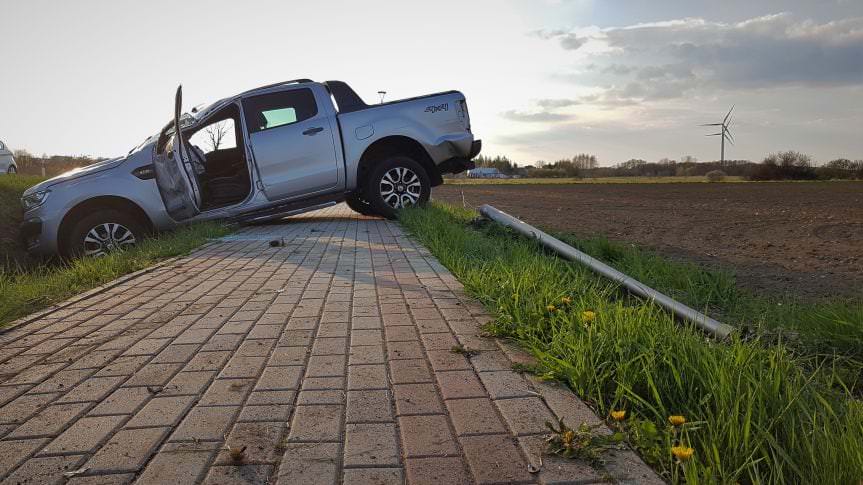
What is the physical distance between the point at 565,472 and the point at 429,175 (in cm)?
962

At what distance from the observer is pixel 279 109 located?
1046 cm

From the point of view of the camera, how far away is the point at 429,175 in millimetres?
11609

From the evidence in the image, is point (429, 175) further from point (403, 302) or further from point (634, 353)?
point (634, 353)

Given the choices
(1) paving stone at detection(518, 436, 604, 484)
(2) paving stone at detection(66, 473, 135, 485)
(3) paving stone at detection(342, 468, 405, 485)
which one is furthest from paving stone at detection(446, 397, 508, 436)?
(2) paving stone at detection(66, 473, 135, 485)

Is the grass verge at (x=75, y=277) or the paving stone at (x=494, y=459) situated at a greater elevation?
the grass verge at (x=75, y=277)

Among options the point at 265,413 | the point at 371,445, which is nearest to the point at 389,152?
the point at 265,413

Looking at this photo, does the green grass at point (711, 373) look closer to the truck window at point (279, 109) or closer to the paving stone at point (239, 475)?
the paving stone at point (239, 475)

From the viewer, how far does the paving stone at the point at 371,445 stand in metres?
2.29

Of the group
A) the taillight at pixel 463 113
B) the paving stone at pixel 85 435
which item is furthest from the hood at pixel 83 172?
the paving stone at pixel 85 435

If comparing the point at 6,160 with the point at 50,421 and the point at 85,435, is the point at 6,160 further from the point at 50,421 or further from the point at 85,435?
the point at 85,435

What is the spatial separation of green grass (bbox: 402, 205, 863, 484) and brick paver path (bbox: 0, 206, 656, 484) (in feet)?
0.58

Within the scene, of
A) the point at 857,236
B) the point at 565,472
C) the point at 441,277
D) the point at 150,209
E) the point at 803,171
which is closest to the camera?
the point at 565,472

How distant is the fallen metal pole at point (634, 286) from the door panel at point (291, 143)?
3270 mm

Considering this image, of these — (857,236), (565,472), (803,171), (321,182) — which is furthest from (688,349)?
(803,171)
